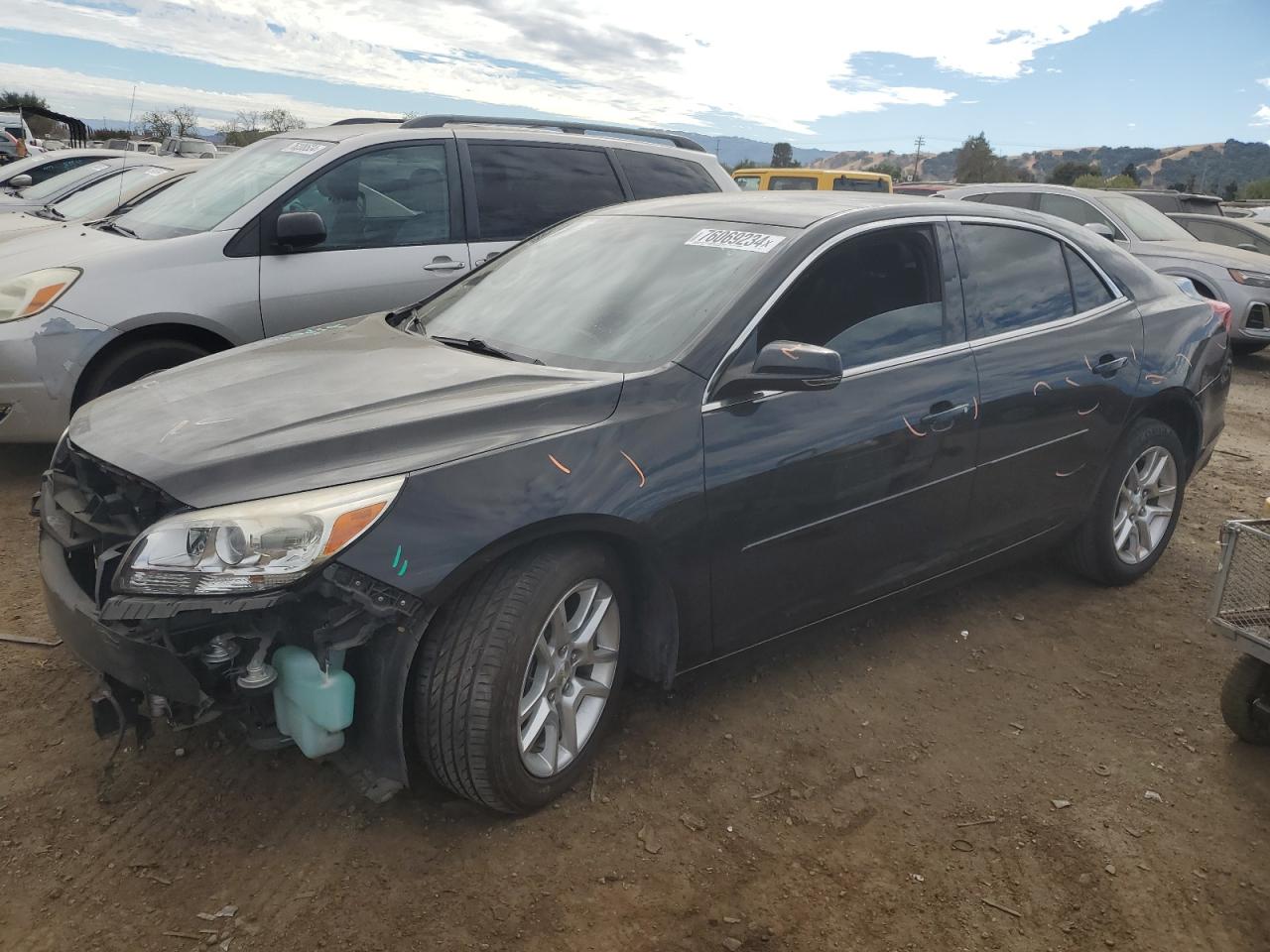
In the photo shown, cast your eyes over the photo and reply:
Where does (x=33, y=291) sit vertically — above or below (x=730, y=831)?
above

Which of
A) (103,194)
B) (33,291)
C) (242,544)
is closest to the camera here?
(242,544)

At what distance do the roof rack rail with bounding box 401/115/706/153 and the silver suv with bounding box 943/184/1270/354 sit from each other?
4853mm

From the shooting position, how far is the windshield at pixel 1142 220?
1104 cm

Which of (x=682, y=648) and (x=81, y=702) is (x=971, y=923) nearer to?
(x=682, y=648)

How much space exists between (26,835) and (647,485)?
6.03 feet

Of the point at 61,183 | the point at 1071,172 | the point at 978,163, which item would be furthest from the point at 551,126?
the point at 978,163

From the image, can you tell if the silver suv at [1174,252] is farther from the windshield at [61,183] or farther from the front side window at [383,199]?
the windshield at [61,183]

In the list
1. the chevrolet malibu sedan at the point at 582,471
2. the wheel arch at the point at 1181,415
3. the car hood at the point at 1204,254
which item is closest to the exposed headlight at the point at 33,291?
the chevrolet malibu sedan at the point at 582,471

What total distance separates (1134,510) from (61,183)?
41.5ft

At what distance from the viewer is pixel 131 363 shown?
4848mm

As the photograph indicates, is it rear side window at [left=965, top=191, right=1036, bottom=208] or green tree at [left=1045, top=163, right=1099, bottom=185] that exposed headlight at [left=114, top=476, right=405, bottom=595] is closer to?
rear side window at [left=965, top=191, right=1036, bottom=208]

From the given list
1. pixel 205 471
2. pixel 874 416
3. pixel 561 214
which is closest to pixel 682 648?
pixel 874 416

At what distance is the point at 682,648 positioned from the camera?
9.78 feet

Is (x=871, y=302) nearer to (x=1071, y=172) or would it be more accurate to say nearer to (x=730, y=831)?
(x=730, y=831)
